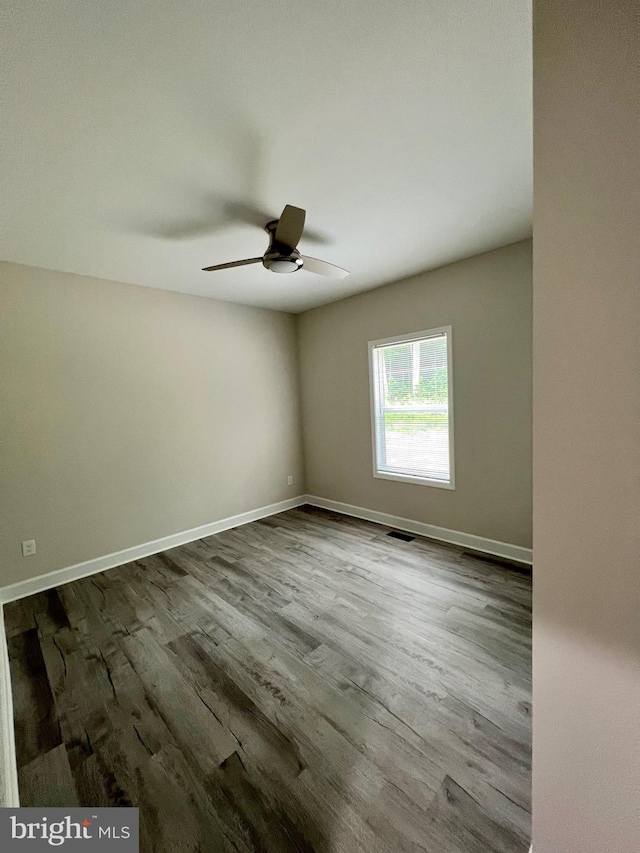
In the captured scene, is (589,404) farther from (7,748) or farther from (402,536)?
(402,536)

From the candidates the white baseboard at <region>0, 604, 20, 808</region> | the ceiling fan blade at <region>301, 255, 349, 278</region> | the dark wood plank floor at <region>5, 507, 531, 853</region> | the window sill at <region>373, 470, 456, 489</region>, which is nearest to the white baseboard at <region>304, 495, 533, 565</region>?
the dark wood plank floor at <region>5, 507, 531, 853</region>

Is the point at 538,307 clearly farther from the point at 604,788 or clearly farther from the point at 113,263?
the point at 113,263

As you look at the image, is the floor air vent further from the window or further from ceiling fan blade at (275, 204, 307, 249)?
ceiling fan blade at (275, 204, 307, 249)

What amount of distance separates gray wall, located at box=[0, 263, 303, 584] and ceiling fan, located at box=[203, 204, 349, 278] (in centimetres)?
163

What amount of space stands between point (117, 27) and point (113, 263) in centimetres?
198

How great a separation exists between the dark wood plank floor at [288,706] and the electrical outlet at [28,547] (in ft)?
1.15

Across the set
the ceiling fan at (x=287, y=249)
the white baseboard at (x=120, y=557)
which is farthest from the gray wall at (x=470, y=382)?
the white baseboard at (x=120, y=557)

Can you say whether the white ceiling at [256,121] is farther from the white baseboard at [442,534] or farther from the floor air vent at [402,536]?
the floor air vent at [402,536]

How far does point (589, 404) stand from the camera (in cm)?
68

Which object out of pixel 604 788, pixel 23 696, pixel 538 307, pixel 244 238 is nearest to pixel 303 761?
pixel 604 788

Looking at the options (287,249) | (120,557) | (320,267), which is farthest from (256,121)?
(120,557)

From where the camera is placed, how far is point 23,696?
65.8 inches

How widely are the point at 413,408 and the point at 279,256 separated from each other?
2137mm

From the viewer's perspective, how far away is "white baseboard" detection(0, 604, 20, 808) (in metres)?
1.14
